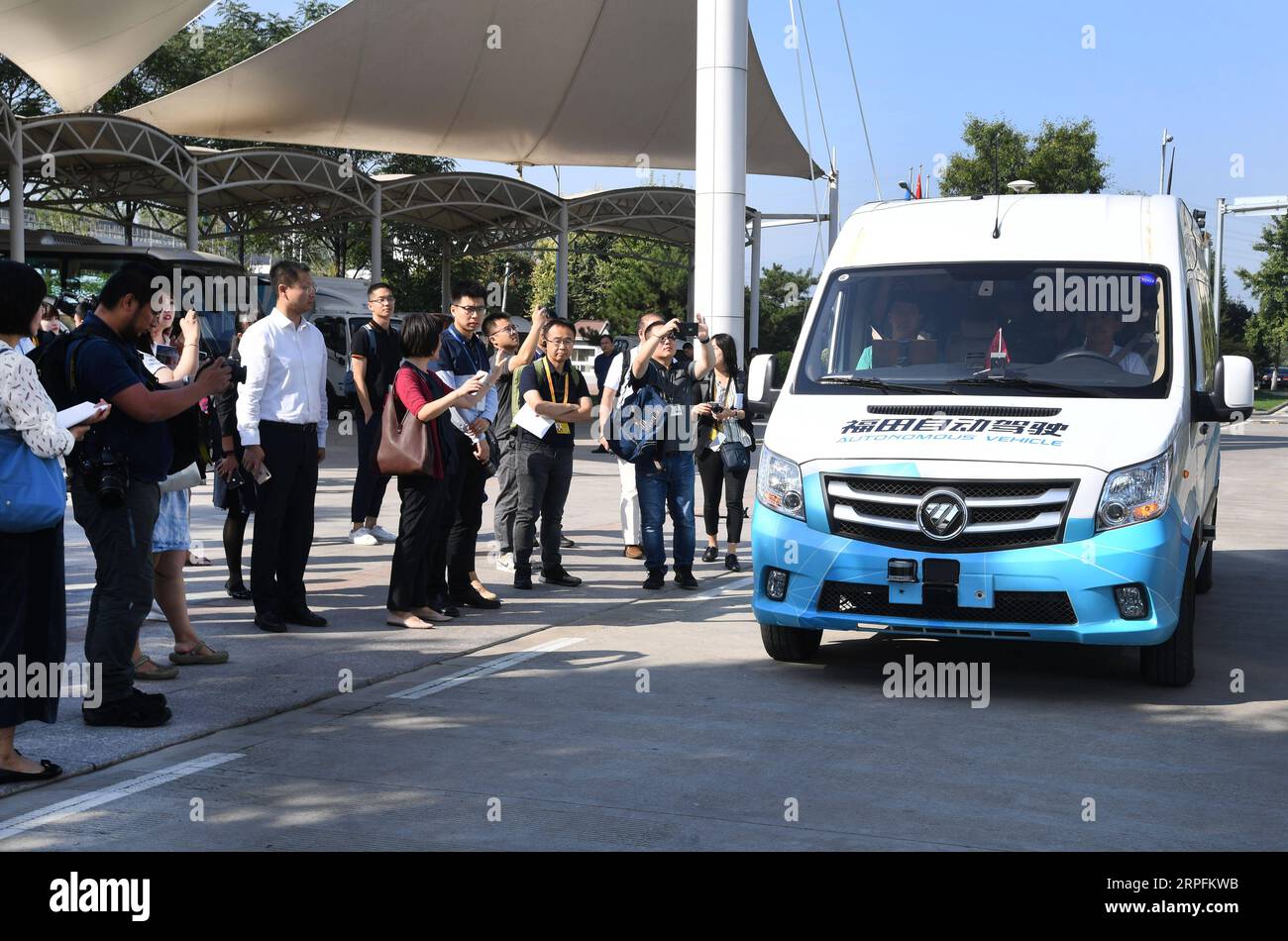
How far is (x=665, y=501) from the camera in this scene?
10.5 m

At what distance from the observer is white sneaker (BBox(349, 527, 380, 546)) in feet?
40.2

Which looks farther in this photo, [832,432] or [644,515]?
[644,515]

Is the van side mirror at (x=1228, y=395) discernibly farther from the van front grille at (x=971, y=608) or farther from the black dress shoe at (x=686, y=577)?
the black dress shoe at (x=686, y=577)

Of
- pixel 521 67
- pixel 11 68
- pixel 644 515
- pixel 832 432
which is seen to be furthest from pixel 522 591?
pixel 11 68

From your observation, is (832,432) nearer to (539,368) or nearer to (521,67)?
(539,368)

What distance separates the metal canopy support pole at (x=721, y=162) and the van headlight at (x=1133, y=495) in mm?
9920

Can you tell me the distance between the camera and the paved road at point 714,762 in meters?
4.88

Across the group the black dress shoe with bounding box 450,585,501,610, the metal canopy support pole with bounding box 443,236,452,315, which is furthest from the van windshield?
the metal canopy support pole with bounding box 443,236,452,315

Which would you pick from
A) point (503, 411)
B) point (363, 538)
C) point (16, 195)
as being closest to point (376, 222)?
point (16, 195)

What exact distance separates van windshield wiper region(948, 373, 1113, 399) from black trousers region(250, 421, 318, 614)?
3766mm

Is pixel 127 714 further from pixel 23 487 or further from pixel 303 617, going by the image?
pixel 303 617

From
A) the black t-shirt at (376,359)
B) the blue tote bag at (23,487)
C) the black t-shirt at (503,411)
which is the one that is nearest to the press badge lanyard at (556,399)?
the black t-shirt at (503,411)

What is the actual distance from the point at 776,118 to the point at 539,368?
28201mm

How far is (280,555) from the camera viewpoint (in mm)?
8570
